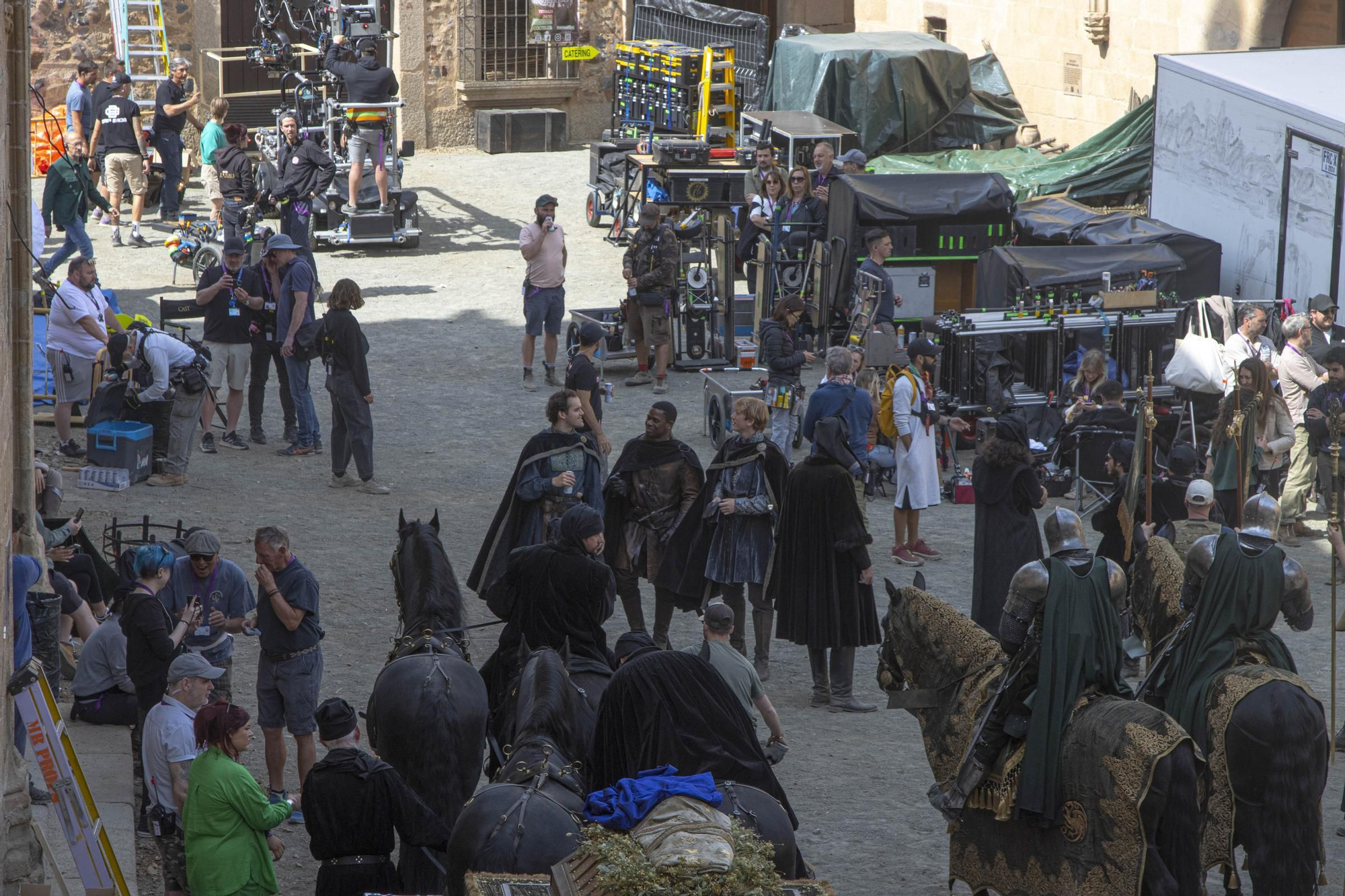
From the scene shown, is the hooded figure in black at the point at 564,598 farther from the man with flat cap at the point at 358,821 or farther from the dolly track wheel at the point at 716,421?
the dolly track wheel at the point at 716,421


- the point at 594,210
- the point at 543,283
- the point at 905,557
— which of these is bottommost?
the point at 905,557

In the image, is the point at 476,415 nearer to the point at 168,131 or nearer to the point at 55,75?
the point at 168,131

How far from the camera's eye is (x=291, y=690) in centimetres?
780

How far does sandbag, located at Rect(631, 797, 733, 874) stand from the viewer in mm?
4348

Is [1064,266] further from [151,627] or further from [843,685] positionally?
[151,627]

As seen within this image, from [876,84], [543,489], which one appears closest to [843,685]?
[543,489]

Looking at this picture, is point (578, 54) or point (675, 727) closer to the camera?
point (675, 727)

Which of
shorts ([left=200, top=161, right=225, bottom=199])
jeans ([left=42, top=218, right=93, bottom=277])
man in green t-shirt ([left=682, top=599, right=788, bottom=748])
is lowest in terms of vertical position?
man in green t-shirt ([left=682, top=599, right=788, bottom=748])

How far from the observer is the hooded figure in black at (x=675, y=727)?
5855mm

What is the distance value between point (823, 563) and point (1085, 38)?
16984mm

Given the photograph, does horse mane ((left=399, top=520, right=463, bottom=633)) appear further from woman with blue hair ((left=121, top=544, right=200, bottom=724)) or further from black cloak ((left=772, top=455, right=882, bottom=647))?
black cloak ((left=772, top=455, right=882, bottom=647))

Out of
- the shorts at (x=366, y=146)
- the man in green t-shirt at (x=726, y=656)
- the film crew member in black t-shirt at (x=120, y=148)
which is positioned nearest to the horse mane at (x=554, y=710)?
the man in green t-shirt at (x=726, y=656)

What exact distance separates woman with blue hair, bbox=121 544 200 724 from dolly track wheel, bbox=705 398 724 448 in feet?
22.2

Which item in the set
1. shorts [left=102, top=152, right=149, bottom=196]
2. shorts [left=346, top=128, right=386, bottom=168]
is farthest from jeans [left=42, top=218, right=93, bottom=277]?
shorts [left=346, top=128, right=386, bottom=168]
